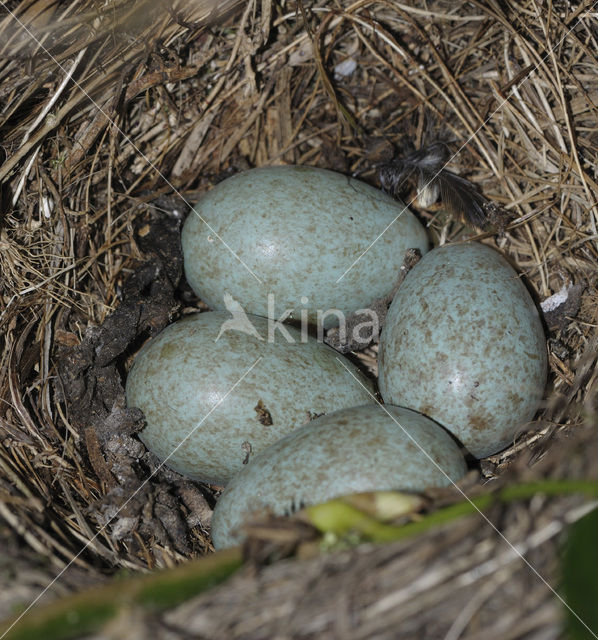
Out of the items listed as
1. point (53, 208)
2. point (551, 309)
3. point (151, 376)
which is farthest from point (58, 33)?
→ point (551, 309)

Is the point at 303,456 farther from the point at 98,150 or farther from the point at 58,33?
the point at 58,33

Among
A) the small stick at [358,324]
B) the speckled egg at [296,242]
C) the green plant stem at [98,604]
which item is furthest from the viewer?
the small stick at [358,324]

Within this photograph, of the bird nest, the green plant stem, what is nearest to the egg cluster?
the bird nest

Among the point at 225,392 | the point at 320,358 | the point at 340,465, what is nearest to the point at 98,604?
the point at 340,465

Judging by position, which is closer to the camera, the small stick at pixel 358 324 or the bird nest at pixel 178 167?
the bird nest at pixel 178 167

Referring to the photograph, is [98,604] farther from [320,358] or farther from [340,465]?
[320,358]

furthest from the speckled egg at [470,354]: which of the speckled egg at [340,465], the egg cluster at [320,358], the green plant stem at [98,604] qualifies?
the green plant stem at [98,604]

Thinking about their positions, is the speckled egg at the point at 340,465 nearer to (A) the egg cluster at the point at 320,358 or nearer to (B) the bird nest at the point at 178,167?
(A) the egg cluster at the point at 320,358
